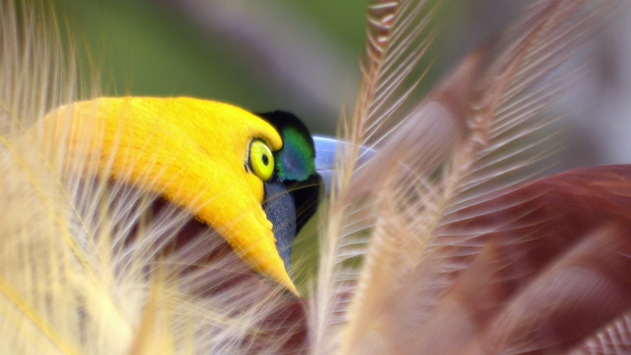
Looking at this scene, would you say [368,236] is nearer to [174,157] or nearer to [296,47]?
[174,157]

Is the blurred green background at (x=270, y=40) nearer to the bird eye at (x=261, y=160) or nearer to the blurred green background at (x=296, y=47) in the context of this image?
the blurred green background at (x=296, y=47)

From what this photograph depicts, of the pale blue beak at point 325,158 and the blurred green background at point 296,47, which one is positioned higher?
the blurred green background at point 296,47

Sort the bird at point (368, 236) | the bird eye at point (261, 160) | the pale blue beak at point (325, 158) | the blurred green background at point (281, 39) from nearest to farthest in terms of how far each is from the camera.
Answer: the bird at point (368, 236) < the bird eye at point (261, 160) < the pale blue beak at point (325, 158) < the blurred green background at point (281, 39)

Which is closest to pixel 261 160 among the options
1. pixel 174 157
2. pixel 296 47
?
pixel 174 157

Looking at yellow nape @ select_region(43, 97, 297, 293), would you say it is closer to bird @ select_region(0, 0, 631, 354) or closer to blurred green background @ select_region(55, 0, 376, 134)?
bird @ select_region(0, 0, 631, 354)

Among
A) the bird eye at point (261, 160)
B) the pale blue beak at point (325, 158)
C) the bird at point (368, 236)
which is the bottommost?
the pale blue beak at point (325, 158)

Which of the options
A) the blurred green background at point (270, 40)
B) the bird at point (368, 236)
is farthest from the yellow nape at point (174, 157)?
the blurred green background at point (270, 40)
